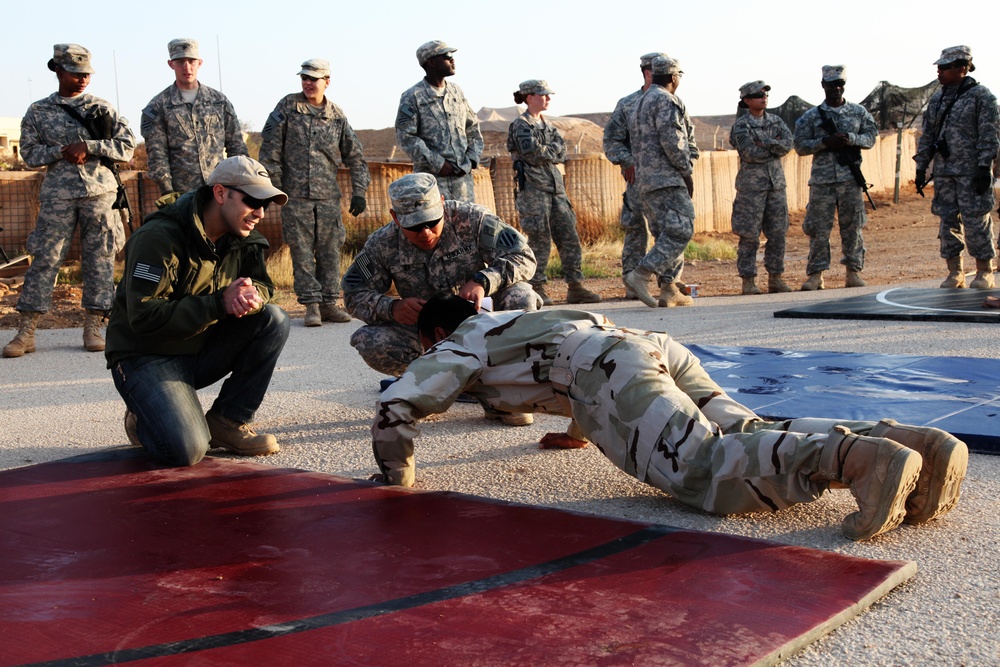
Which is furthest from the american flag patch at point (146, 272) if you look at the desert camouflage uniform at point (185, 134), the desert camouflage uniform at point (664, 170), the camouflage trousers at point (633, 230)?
the camouflage trousers at point (633, 230)

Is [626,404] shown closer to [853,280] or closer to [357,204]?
[357,204]

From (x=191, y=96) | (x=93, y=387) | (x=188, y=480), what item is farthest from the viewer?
(x=191, y=96)

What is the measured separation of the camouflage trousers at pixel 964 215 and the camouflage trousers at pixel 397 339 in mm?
5156

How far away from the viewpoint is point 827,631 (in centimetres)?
218

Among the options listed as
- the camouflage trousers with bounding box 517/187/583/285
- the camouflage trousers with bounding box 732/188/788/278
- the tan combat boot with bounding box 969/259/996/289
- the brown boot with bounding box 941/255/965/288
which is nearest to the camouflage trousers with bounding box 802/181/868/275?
the camouflage trousers with bounding box 732/188/788/278

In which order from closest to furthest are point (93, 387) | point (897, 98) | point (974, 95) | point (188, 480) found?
point (188, 480) < point (93, 387) < point (974, 95) < point (897, 98)

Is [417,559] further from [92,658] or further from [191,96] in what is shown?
[191,96]

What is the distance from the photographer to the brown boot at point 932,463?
2625 millimetres

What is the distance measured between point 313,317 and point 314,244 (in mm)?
615

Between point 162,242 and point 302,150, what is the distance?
4.19 m

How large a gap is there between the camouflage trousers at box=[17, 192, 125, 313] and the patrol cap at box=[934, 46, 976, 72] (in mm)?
5958

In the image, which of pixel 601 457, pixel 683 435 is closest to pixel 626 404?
pixel 683 435

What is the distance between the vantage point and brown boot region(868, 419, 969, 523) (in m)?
2.62

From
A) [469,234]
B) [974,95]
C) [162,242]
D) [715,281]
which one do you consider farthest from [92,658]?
[715,281]
